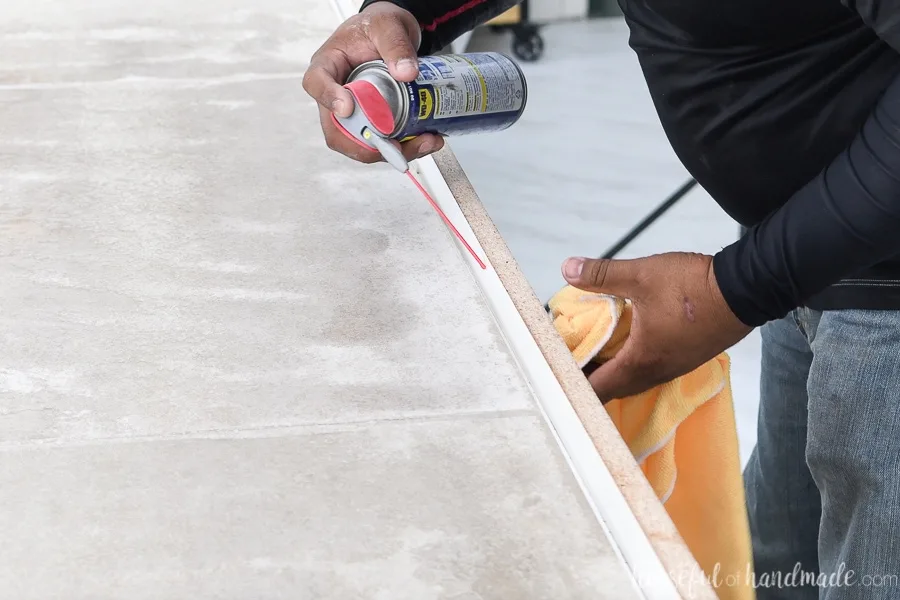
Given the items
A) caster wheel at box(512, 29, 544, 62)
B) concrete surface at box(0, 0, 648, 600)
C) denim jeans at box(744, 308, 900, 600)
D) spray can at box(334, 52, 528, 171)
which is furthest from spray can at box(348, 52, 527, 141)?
caster wheel at box(512, 29, 544, 62)

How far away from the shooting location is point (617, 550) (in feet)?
1.94

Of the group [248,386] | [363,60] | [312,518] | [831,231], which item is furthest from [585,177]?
[312,518]

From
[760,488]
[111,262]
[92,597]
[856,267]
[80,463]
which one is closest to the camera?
[92,597]

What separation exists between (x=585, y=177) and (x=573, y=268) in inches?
99.8

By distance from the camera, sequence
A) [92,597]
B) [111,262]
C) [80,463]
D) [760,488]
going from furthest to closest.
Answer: [760,488]
[111,262]
[80,463]
[92,597]

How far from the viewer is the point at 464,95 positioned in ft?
3.17

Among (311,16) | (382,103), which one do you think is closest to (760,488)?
(382,103)

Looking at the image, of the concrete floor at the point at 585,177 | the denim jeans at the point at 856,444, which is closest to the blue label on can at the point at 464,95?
the denim jeans at the point at 856,444

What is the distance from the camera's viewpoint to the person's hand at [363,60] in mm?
944

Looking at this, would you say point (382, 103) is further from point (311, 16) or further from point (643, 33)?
point (311, 16)

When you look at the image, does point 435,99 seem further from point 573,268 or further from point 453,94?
point 573,268

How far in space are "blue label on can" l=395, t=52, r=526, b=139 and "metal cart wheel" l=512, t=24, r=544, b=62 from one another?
331 centimetres

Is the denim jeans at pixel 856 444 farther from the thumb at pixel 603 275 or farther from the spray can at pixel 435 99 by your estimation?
the spray can at pixel 435 99

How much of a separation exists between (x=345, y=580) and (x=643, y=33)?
0.65 metres
